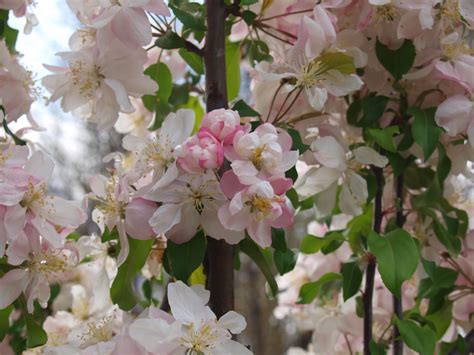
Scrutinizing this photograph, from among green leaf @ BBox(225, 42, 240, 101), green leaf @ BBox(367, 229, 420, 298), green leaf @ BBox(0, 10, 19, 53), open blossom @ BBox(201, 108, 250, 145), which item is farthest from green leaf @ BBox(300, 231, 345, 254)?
green leaf @ BBox(0, 10, 19, 53)

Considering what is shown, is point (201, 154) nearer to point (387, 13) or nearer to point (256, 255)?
point (256, 255)

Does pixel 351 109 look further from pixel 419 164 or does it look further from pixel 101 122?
pixel 101 122

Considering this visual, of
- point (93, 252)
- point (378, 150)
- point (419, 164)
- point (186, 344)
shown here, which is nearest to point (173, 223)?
point (186, 344)

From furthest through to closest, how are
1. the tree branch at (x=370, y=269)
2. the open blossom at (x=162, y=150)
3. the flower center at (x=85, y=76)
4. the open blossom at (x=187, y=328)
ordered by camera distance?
the tree branch at (x=370, y=269) → the flower center at (x=85, y=76) → the open blossom at (x=162, y=150) → the open blossom at (x=187, y=328)

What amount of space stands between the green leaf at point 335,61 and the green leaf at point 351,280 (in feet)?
0.85

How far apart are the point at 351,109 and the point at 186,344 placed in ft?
1.34

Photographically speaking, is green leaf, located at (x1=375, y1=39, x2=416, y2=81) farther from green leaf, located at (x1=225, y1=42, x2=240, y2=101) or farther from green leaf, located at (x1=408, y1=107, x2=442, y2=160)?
green leaf, located at (x1=225, y1=42, x2=240, y2=101)

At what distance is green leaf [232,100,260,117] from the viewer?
2.57 ft

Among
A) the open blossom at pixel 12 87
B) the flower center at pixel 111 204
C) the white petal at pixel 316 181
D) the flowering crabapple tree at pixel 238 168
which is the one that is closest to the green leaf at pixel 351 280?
the flowering crabapple tree at pixel 238 168

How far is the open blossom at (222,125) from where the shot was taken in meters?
0.67

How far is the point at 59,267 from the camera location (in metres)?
0.74

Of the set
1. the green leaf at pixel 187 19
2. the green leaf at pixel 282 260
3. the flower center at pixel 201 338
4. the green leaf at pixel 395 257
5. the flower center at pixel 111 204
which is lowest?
the green leaf at pixel 395 257

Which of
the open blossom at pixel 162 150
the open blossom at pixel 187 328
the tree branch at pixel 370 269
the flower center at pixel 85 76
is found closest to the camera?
the open blossom at pixel 187 328

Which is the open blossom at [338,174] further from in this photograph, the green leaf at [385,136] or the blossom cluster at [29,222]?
the blossom cluster at [29,222]
